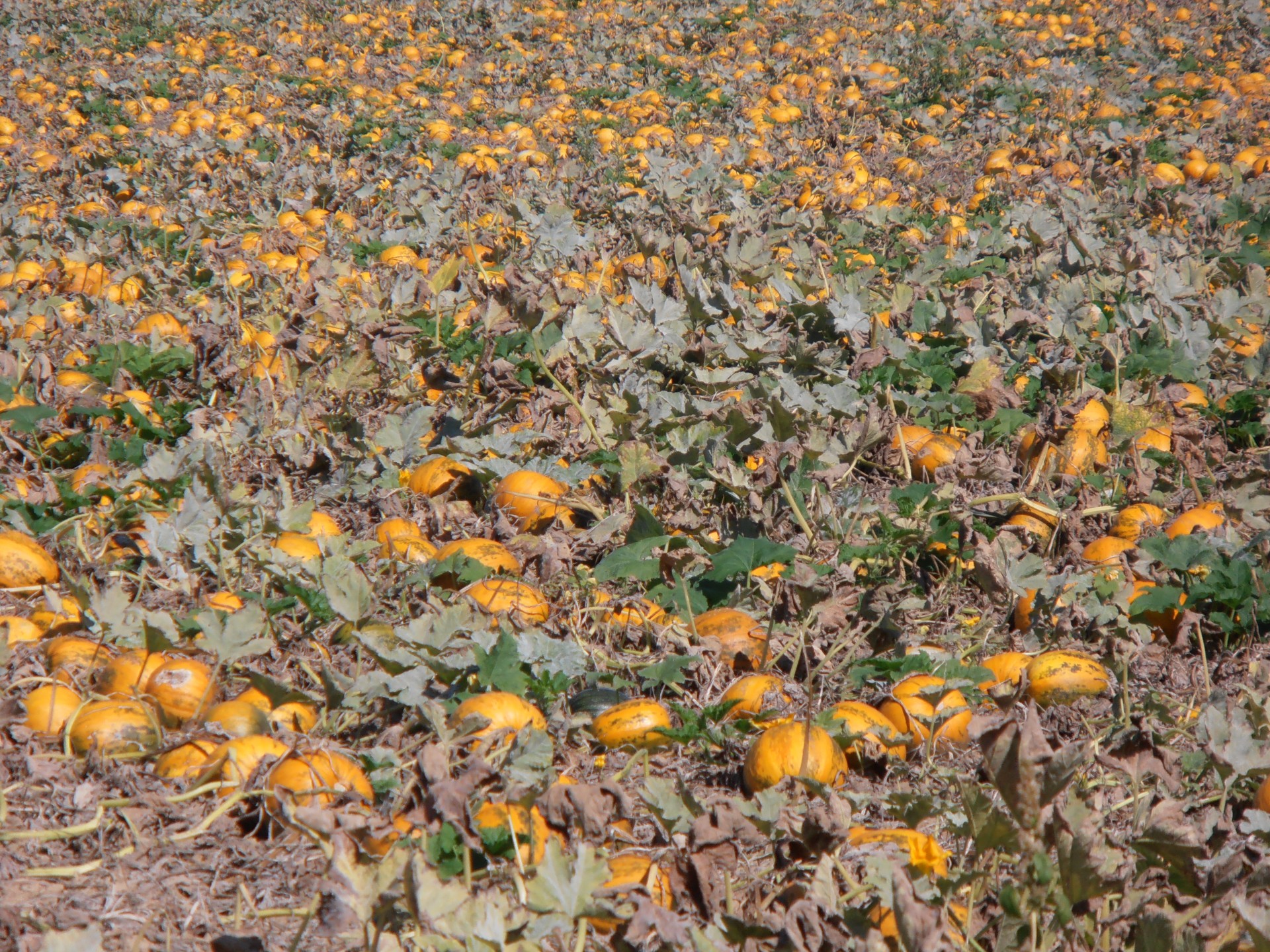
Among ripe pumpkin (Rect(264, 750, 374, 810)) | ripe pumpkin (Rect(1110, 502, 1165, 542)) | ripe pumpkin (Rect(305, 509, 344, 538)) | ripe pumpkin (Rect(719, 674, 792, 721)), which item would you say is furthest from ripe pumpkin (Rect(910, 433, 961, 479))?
ripe pumpkin (Rect(264, 750, 374, 810))

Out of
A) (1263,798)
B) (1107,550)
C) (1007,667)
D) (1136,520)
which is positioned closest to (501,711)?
(1007,667)

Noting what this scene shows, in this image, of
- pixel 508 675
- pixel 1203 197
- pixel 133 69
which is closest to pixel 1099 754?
pixel 508 675

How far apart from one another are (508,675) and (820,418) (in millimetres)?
1916

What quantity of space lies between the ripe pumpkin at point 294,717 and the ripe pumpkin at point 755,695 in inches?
41.5

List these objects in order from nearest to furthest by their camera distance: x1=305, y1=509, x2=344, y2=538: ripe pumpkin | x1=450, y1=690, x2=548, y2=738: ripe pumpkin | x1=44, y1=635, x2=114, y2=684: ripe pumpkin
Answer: x1=450, y1=690, x2=548, y2=738: ripe pumpkin, x1=44, y1=635, x2=114, y2=684: ripe pumpkin, x1=305, y1=509, x2=344, y2=538: ripe pumpkin

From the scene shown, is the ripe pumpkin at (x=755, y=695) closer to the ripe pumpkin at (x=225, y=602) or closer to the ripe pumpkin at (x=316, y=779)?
the ripe pumpkin at (x=316, y=779)

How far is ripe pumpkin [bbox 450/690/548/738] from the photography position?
8.26ft

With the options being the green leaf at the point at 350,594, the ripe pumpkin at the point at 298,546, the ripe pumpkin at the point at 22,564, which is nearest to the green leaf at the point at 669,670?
the green leaf at the point at 350,594

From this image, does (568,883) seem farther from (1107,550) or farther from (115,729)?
(1107,550)

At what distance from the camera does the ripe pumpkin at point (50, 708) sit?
256 centimetres

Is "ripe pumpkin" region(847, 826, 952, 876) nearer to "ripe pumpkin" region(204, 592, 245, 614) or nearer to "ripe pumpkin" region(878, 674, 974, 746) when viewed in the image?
"ripe pumpkin" region(878, 674, 974, 746)

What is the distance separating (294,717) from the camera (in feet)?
8.55

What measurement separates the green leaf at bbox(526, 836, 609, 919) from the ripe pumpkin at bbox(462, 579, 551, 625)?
136 centimetres

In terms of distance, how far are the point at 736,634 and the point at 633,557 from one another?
46cm
